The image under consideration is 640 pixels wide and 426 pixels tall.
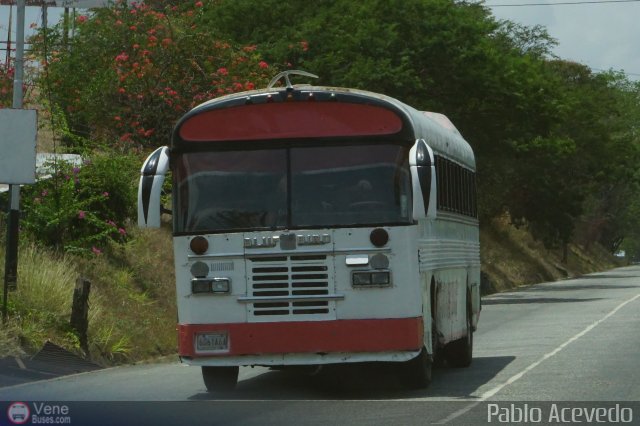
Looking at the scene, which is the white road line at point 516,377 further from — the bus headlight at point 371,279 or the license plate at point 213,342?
the license plate at point 213,342

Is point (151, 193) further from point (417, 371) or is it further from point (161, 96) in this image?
point (161, 96)

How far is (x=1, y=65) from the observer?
3459cm

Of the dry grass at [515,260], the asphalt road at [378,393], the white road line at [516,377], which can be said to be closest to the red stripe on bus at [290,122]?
the asphalt road at [378,393]

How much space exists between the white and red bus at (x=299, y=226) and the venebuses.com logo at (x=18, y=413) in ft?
6.15

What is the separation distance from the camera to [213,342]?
1480cm

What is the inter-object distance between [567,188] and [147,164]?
48893 millimetres

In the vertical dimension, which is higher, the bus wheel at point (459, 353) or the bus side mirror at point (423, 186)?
the bus side mirror at point (423, 186)

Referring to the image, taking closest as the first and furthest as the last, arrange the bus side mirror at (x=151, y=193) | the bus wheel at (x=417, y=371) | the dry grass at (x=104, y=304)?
the bus side mirror at (x=151, y=193), the bus wheel at (x=417, y=371), the dry grass at (x=104, y=304)

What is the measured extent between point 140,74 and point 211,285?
18.2m

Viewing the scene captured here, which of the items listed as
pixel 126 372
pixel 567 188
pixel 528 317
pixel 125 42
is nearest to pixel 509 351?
pixel 126 372

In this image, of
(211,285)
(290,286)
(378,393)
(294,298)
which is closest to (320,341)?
(294,298)

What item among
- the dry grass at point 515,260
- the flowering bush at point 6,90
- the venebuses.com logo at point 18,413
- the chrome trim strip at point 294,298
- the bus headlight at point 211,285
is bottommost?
the venebuses.com logo at point 18,413

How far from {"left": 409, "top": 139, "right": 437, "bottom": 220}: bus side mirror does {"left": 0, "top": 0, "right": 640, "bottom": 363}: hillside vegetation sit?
6.41m

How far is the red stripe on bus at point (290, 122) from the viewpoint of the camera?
49.1 feet
